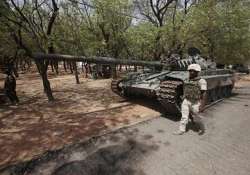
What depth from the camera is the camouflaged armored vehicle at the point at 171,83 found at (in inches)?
281

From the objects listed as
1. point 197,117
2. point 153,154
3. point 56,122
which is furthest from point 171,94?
point 56,122

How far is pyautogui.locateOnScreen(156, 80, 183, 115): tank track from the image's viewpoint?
6.94 meters

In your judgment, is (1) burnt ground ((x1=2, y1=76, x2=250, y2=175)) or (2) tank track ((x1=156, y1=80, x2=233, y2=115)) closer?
(1) burnt ground ((x1=2, y1=76, x2=250, y2=175))

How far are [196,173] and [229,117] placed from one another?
4.29m

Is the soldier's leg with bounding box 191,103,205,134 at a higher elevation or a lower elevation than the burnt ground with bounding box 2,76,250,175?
higher

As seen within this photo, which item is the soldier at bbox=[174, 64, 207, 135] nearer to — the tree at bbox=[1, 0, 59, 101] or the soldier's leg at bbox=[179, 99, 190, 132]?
the soldier's leg at bbox=[179, 99, 190, 132]

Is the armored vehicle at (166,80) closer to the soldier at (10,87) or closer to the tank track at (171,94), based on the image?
the tank track at (171,94)

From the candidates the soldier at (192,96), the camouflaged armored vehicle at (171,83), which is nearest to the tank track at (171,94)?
the camouflaged armored vehicle at (171,83)

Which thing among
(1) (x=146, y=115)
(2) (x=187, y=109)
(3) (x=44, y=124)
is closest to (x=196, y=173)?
(2) (x=187, y=109)

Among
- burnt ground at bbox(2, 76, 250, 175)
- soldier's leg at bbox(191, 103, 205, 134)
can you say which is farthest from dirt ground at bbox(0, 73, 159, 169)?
soldier's leg at bbox(191, 103, 205, 134)

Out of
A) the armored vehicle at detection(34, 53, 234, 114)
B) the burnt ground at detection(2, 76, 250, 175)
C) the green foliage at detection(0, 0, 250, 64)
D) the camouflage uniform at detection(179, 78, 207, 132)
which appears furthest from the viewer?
the green foliage at detection(0, 0, 250, 64)

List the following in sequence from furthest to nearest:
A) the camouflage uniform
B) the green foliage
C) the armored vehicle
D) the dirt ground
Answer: the green foliage → the armored vehicle → the camouflage uniform → the dirt ground

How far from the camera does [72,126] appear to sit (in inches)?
277

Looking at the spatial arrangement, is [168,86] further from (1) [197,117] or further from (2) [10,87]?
(2) [10,87]
